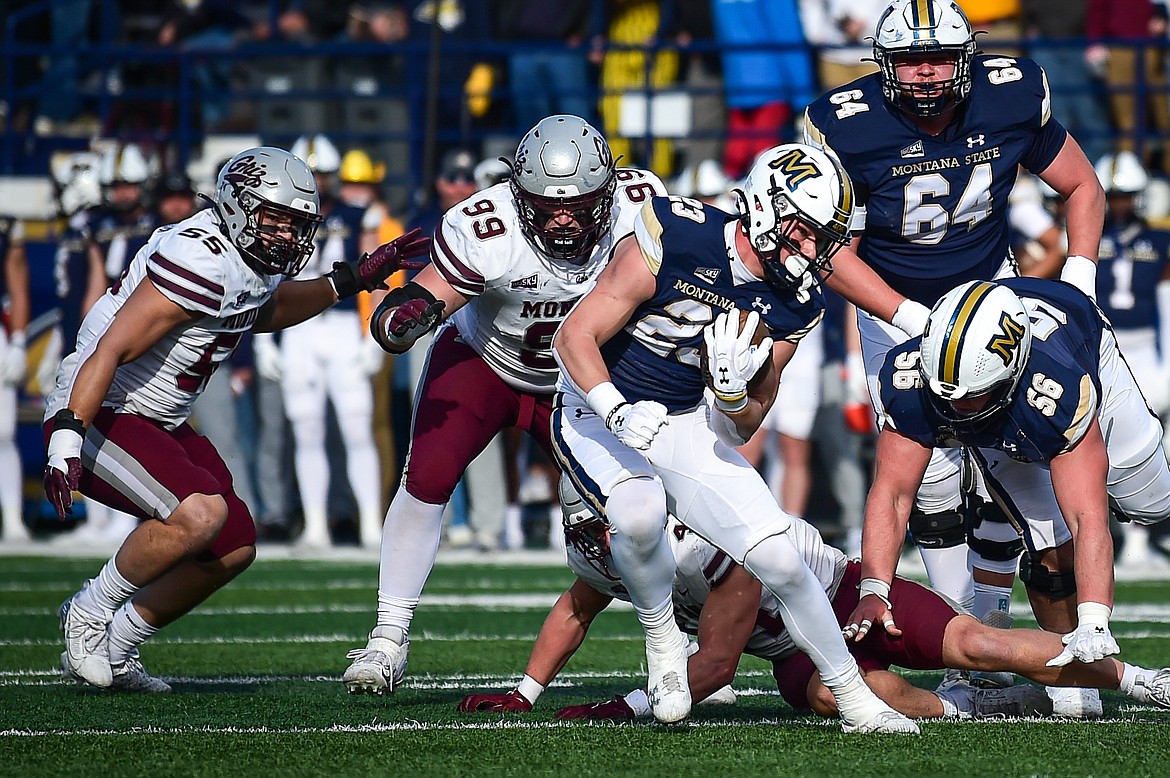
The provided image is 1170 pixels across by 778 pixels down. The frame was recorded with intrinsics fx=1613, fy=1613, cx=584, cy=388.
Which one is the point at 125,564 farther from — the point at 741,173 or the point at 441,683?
the point at 741,173

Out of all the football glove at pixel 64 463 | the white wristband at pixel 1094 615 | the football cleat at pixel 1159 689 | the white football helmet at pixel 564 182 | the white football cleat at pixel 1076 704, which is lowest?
the white football cleat at pixel 1076 704

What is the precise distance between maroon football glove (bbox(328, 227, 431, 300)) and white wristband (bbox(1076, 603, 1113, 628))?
2352 millimetres

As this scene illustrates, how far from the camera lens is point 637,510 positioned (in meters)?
4.24

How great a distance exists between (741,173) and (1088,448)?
23.7 feet

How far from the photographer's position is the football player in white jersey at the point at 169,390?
5.03 meters

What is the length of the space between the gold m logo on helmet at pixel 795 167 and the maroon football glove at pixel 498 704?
1.65 m

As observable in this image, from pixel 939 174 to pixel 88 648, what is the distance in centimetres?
308

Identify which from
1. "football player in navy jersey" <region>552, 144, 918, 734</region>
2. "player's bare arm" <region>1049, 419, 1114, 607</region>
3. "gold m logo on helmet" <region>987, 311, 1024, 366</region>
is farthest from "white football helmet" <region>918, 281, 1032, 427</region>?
"football player in navy jersey" <region>552, 144, 918, 734</region>

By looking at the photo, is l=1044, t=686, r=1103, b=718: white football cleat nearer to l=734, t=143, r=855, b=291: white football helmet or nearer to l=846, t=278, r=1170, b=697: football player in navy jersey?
l=846, t=278, r=1170, b=697: football player in navy jersey

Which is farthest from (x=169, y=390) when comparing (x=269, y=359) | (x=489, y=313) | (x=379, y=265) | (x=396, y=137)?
(x=396, y=137)

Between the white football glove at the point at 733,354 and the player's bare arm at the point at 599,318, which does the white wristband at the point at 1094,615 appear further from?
the player's bare arm at the point at 599,318

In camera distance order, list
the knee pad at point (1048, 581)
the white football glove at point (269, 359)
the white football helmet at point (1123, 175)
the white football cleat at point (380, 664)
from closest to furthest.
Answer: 1. the white football cleat at point (380, 664)
2. the knee pad at point (1048, 581)
3. the white football helmet at point (1123, 175)
4. the white football glove at point (269, 359)

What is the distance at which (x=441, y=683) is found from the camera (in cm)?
534

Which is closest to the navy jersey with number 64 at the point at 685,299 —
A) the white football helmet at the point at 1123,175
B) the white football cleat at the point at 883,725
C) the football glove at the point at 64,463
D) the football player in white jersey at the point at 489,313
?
the football player in white jersey at the point at 489,313
